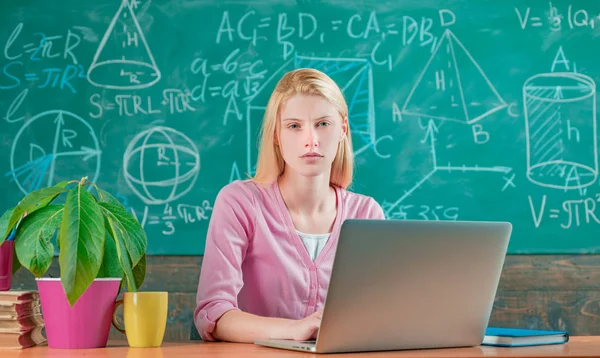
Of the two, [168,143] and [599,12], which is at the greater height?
[599,12]

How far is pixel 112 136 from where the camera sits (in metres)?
3.10

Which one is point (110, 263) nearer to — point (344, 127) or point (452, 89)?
point (344, 127)

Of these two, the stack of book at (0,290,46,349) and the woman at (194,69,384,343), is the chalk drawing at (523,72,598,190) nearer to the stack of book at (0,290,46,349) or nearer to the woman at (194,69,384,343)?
the woman at (194,69,384,343)

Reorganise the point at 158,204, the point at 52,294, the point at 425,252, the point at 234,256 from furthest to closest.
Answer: the point at 158,204
the point at 234,256
the point at 52,294
the point at 425,252

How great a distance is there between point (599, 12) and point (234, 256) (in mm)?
2190

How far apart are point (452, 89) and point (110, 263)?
83.8 inches

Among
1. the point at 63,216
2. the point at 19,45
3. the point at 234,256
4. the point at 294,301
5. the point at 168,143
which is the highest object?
the point at 19,45

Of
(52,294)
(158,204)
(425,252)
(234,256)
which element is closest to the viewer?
(425,252)

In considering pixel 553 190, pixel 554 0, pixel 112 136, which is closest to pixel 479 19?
pixel 554 0

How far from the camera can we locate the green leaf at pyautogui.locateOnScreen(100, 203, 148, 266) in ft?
4.33

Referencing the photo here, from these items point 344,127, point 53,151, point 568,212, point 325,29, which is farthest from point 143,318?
point 568,212

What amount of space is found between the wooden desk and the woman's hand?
0.20ft

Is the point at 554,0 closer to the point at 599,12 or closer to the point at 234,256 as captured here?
the point at 599,12

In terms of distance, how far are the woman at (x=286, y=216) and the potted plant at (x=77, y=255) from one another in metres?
0.35
